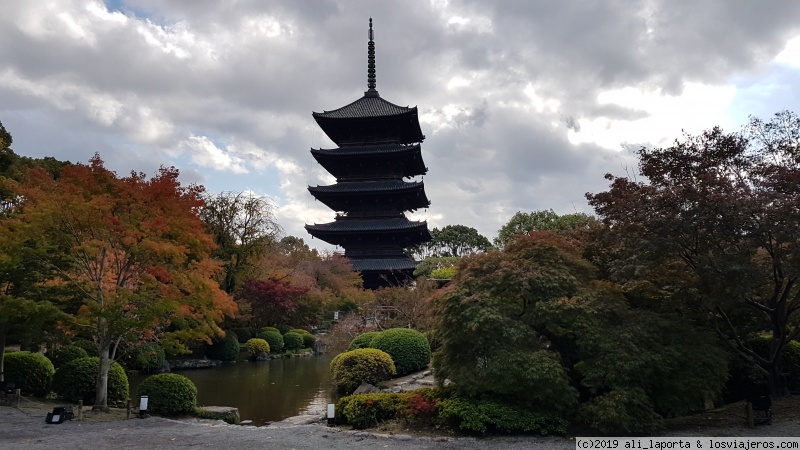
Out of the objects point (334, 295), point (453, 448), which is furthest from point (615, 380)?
point (334, 295)

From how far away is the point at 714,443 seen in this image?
8.23 metres

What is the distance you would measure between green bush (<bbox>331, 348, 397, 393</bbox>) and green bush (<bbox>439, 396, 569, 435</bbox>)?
17.4 ft

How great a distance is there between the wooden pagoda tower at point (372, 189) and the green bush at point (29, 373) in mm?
23534

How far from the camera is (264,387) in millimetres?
17891

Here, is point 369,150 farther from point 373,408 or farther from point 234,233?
point 373,408

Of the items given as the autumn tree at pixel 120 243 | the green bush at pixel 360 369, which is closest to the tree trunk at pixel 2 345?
the autumn tree at pixel 120 243

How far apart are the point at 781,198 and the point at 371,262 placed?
29555 mm

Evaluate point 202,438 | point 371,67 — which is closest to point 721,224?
point 202,438

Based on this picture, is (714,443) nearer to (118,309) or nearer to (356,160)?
(118,309)

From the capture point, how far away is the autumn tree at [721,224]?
8.59 meters

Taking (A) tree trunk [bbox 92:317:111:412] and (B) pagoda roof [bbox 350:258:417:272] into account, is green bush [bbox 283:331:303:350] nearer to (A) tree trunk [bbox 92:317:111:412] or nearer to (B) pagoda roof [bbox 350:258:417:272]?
(B) pagoda roof [bbox 350:258:417:272]

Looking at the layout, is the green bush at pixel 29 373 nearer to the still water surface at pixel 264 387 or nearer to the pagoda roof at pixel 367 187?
the still water surface at pixel 264 387

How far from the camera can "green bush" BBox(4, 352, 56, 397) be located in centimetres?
1315

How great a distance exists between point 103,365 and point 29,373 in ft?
11.1
